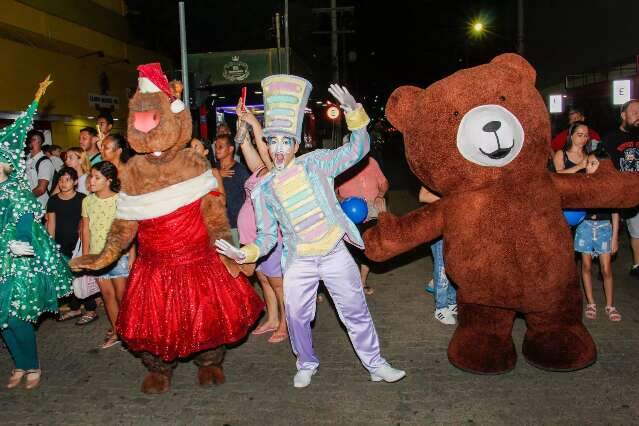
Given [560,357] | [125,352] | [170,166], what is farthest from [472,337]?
[125,352]

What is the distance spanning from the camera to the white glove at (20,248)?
13.4 ft

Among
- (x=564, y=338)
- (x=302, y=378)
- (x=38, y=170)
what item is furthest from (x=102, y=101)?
(x=564, y=338)

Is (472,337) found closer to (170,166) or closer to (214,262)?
(214,262)

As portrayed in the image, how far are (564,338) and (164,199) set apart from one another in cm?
296

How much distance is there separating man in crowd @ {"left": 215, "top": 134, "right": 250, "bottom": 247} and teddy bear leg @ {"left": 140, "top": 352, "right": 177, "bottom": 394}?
1618 mm

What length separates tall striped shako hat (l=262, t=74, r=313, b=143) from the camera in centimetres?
390

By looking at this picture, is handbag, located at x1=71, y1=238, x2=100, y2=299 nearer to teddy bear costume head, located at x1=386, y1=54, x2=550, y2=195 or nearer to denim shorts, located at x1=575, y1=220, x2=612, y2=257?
teddy bear costume head, located at x1=386, y1=54, x2=550, y2=195

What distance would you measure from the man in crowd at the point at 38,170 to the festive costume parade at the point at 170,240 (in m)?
3.54

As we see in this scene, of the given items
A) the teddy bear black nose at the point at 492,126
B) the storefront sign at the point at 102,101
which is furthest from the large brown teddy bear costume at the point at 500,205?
A: the storefront sign at the point at 102,101

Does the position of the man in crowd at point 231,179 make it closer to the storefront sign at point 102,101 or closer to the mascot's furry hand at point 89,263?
the mascot's furry hand at point 89,263

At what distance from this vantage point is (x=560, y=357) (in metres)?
4.02

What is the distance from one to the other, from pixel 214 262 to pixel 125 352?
160 cm

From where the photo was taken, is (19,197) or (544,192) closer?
(544,192)

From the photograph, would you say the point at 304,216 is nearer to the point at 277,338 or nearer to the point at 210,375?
the point at 210,375
